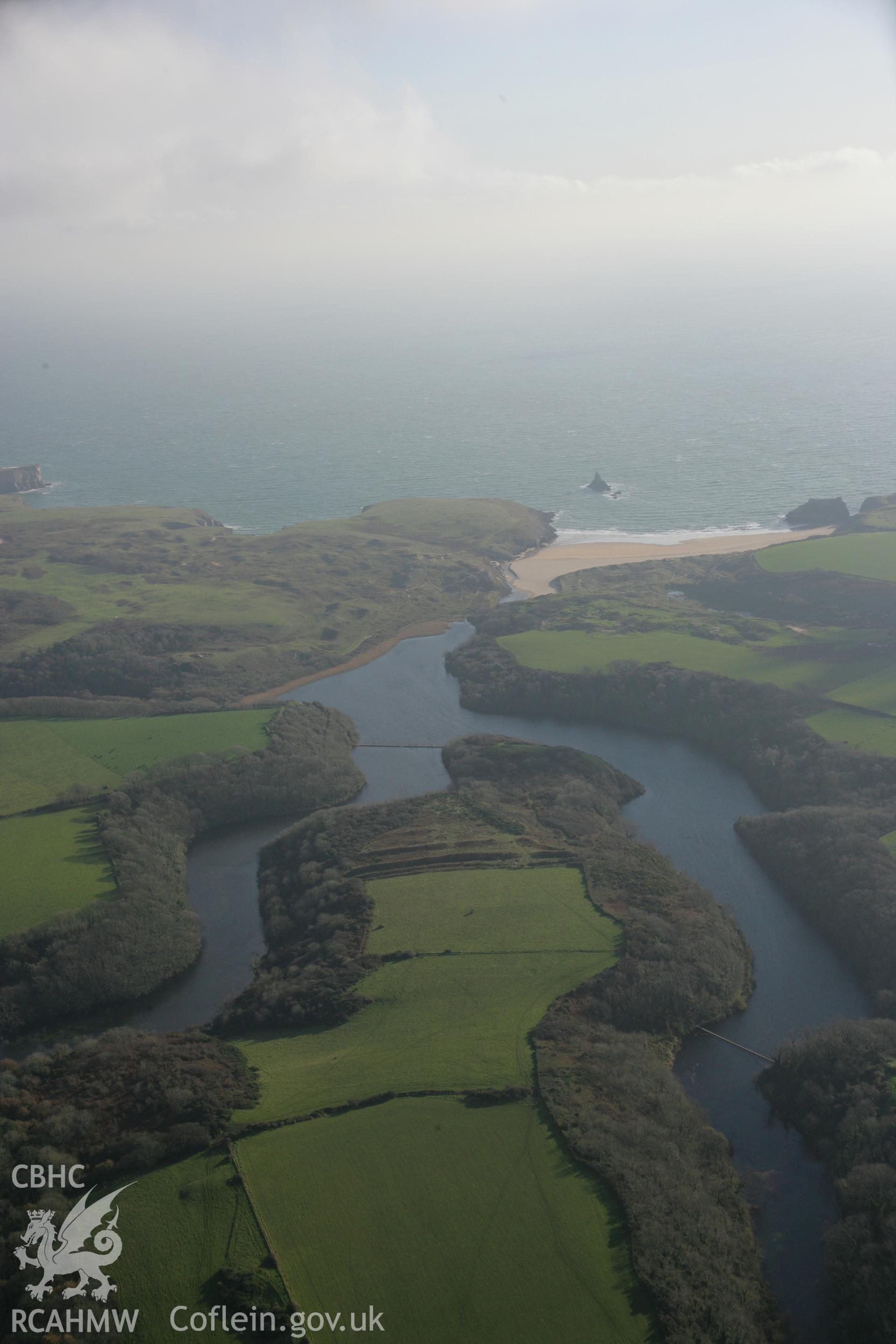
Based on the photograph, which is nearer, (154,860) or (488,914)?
(488,914)

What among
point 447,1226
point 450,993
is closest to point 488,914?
point 450,993

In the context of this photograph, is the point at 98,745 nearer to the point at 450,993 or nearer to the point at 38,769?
the point at 38,769

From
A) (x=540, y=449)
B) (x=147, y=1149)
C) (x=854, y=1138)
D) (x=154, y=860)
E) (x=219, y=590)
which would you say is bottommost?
(x=854, y=1138)

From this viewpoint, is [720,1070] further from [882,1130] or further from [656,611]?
[656,611]

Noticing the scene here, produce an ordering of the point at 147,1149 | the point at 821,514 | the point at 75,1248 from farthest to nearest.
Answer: the point at 821,514 → the point at 147,1149 → the point at 75,1248

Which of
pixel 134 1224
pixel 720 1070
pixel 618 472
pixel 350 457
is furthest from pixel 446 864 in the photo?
pixel 350 457
